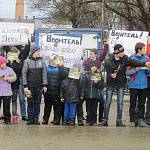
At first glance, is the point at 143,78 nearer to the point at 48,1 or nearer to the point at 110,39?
the point at 110,39

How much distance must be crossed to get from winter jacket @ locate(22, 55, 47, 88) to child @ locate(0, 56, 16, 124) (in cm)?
30

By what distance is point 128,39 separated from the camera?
11781mm

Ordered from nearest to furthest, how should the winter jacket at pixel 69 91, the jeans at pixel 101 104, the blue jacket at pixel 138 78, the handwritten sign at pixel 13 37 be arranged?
the blue jacket at pixel 138 78 < the winter jacket at pixel 69 91 < the jeans at pixel 101 104 < the handwritten sign at pixel 13 37

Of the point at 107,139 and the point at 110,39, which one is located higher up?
the point at 110,39

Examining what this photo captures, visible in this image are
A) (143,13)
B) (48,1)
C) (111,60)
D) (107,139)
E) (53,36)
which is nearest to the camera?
(107,139)

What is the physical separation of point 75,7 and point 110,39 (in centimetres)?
2377

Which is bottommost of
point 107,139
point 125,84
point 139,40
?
point 107,139

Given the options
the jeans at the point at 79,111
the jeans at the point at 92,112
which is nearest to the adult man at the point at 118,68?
the jeans at the point at 92,112

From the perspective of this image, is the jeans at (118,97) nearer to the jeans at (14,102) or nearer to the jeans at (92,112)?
the jeans at (92,112)

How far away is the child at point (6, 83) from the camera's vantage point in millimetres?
10875

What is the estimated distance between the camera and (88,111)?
36.6ft

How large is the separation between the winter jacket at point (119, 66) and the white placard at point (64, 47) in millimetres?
814

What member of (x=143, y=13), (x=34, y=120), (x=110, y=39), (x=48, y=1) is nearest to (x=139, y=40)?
(x=110, y=39)

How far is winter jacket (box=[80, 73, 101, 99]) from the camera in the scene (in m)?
11.0
